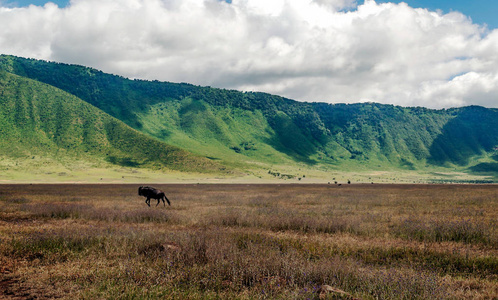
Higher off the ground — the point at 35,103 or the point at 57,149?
the point at 35,103

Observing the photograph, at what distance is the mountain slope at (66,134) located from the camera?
112 m

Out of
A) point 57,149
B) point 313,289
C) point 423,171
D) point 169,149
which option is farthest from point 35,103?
point 423,171

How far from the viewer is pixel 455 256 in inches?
372

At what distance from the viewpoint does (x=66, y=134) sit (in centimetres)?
12375

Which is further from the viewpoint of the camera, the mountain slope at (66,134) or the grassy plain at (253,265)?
the mountain slope at (66,134)

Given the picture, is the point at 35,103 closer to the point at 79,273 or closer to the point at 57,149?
the point at 57,149

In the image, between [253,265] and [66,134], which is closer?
[253,265]

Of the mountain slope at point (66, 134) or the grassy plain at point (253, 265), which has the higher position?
the mountain slope at point (66, 134)

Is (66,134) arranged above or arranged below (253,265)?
above

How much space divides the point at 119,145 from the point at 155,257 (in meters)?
127

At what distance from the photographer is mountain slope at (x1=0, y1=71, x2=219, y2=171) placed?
112438 millimetres

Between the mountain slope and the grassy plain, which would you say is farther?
the mountain slope

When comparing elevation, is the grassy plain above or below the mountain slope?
below

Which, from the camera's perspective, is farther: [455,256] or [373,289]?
[455,256]
